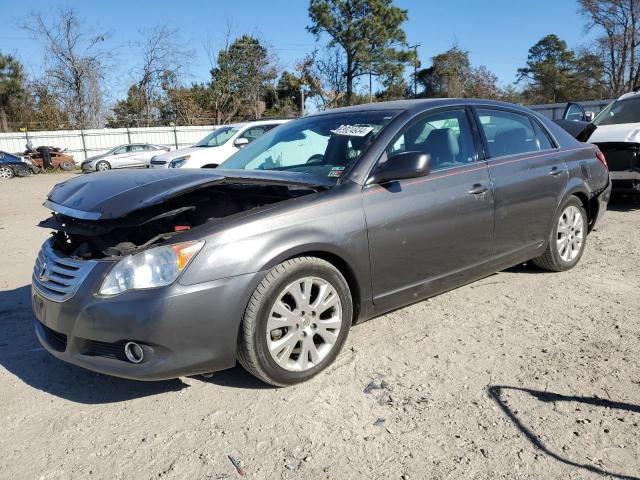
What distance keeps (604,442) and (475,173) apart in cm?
206

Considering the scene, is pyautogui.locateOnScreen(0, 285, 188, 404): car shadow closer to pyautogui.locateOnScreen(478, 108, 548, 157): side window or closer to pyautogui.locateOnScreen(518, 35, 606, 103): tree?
pyautogui.locateOnScreen(478, 108, 548, 157): side window

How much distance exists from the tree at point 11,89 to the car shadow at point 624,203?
4661cm

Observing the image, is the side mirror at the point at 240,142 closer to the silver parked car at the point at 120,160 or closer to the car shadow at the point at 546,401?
the car shadow at the point at 546,401

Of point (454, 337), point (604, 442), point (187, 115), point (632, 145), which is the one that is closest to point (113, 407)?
point (454, 337)

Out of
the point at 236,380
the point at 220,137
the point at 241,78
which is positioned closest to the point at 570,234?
the point at 236,380

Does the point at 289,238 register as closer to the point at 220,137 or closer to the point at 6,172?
the point at 220,137

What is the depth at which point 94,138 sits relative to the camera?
3219cm

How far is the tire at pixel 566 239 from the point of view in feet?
15.3

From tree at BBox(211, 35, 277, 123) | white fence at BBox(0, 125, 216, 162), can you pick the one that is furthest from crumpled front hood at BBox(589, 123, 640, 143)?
tree at BBox(211, 35, 277, 123)

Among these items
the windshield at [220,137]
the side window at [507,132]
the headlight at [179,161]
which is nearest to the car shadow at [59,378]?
the side window at [507,132]

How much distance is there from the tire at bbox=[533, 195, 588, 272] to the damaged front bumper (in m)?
3.07

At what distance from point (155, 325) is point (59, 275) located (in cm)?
79

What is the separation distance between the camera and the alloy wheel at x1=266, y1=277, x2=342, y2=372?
286 centimetres

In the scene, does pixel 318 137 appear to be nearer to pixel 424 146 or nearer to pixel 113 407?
pixel 424 146
